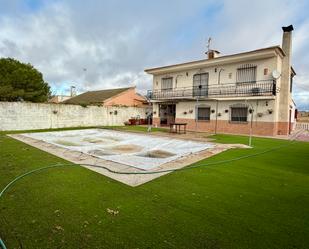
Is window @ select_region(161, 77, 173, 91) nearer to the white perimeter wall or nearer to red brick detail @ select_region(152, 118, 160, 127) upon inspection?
red brick detail @ select_region(152, 118, 160, 127)

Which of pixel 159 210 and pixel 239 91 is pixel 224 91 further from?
pixel 159 210

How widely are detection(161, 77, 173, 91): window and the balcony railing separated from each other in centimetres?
23

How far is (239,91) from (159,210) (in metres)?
15.3

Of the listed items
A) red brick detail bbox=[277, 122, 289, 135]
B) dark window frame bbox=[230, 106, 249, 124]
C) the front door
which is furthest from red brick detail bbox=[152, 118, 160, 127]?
red brick detail bbox=[277, 122, 289, 135]

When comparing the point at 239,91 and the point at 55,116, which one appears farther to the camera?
the point at 55,116

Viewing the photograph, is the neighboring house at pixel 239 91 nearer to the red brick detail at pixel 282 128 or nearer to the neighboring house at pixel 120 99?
the red brick detail at pixel 282 128

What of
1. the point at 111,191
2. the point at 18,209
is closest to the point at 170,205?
the point at 111,191

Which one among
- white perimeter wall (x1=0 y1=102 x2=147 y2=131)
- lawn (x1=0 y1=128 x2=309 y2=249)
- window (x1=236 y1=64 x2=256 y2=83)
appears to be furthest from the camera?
window (x1=236 y1=64 x2=256 y2=83)

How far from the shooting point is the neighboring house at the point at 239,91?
15.2 m

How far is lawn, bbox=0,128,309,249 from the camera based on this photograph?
2691 millimetres

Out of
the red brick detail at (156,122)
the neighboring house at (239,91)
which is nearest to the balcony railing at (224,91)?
the neighboring house at (239,91)

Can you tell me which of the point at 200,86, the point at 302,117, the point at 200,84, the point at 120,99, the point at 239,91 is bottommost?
the point at 302,117

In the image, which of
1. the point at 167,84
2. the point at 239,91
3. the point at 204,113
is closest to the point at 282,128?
the point at 239,91

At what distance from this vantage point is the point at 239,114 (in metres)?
16.7
